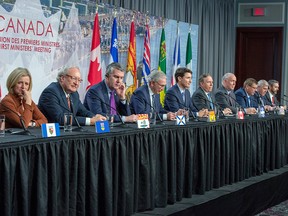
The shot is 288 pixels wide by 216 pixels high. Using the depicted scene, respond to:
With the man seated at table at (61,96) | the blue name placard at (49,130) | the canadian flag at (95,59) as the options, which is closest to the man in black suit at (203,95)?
the canadian flag at (95,59)

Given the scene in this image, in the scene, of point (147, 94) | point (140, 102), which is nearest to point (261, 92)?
point (147, 94)

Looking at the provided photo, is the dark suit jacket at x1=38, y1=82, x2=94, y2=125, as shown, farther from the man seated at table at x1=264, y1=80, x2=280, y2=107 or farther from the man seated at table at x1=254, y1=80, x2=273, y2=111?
the man seated at table at x1=264, y1=80, x2=280, y2=107

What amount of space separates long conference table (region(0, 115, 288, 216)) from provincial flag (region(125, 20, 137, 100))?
2525mm

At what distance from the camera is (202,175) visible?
455cm

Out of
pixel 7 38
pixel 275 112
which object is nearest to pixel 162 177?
pixel 7 38

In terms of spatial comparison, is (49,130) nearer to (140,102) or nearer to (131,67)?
(140,102)

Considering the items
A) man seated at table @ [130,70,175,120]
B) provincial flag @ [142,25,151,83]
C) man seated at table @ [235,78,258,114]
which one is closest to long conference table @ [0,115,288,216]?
man seated at table @ [130,70,175,120]

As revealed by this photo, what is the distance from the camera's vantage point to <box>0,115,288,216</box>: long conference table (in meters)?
2.85

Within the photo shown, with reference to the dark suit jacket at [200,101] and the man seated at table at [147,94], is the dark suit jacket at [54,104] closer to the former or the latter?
the man seated at table at [147,94]

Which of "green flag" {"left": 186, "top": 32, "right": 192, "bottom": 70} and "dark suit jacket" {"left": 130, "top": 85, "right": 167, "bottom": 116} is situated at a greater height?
"green flag" {"left": 186, "top": 32, "right": 192, "bottom": 70}

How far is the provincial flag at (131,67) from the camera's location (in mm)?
7809

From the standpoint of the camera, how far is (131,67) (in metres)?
7.87

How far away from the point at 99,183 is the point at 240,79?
8.06 m

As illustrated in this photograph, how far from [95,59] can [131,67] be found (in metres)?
0.85
